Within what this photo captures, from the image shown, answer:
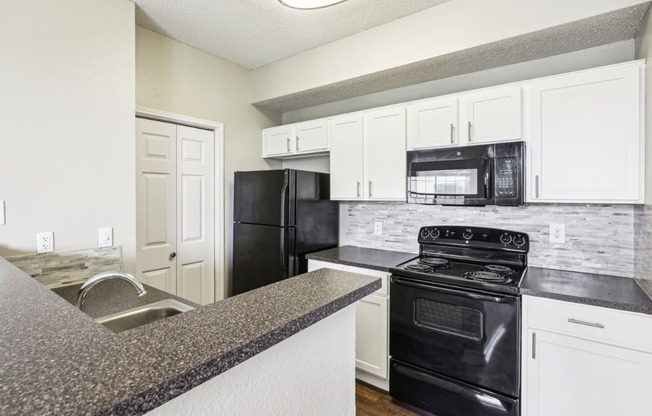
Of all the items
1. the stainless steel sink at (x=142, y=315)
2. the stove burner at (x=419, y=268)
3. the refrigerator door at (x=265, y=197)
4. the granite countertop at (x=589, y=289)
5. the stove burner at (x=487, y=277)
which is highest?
the refrigerator door at (x=265, y=197)

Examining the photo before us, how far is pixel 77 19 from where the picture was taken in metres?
1.90

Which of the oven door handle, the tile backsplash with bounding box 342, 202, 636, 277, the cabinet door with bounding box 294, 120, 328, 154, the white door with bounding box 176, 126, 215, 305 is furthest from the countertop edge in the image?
the white door with bounding box 176, 126, 215, 305

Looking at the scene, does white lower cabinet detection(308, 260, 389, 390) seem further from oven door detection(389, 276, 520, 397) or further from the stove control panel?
the stove control panel

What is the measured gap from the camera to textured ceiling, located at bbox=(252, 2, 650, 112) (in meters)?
1.82

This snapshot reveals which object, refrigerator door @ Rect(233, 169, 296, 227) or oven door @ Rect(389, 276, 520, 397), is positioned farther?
refrigerator door @ Rect(233, 169, 296, 227)

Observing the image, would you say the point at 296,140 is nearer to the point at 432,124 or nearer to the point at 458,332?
the point at 432,124

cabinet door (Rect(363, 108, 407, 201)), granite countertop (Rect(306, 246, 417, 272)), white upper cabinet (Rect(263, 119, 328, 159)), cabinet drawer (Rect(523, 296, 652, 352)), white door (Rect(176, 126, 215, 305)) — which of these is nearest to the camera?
cabinet drawer (Rect(523, 296, 652, 352))

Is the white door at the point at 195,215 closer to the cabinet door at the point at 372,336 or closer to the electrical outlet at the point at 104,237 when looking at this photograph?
the electrical outlet at the point at 104,237

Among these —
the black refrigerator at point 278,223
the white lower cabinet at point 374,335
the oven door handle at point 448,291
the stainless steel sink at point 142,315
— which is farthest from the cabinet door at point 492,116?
the stainless steel sink at point 142,315

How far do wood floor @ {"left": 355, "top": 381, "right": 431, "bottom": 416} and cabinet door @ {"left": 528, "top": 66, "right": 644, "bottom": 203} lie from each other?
1.58 meters

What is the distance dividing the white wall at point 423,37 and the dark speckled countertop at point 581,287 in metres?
1.44

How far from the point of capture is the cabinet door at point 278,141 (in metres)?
3.19

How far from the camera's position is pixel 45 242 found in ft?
5.90

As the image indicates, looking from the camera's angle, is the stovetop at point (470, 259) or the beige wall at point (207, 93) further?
the beige wall at point (207, 93)
